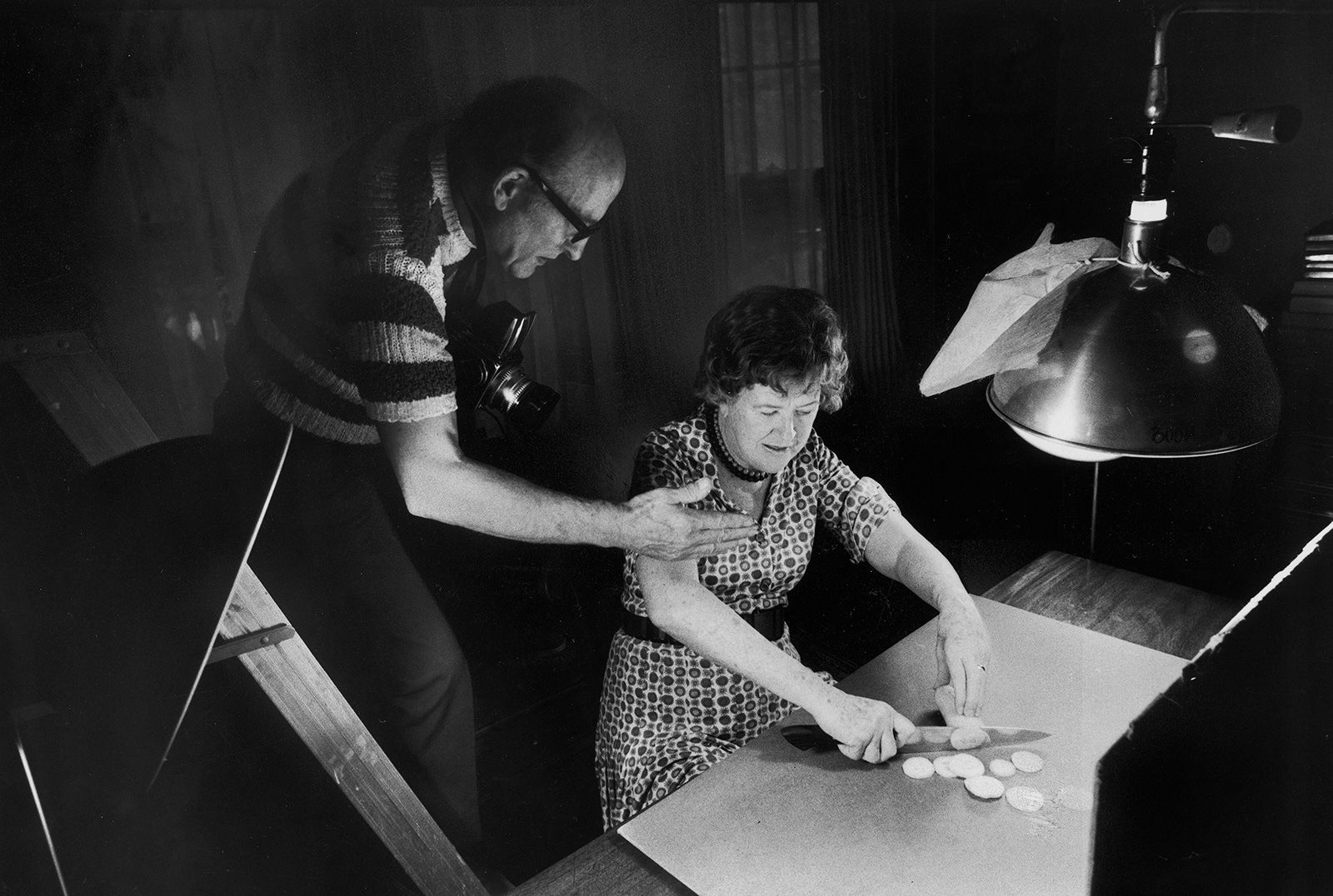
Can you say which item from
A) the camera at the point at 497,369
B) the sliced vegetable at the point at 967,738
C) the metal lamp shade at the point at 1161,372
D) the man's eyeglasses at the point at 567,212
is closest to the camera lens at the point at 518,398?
the camera at the point at 497,369

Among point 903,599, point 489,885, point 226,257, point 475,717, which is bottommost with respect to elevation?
point 489,885

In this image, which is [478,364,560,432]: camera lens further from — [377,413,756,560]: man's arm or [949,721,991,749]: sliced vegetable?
[949,721,991,749]: sliced vegetable

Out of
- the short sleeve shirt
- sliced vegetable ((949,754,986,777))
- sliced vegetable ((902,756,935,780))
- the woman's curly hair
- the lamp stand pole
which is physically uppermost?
the woman's curly hair

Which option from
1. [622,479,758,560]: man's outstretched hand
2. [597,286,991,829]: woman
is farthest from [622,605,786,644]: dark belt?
[622,479,758,560]: man's outstretched hand

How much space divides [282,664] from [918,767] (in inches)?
37.8

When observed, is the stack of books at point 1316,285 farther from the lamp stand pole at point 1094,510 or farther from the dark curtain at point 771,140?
the dark curtain at point 771,140

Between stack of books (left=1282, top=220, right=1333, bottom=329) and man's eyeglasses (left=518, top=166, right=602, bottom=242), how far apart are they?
2088 mm

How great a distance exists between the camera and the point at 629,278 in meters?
1.46

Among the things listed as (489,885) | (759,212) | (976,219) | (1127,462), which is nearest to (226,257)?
(759,212)

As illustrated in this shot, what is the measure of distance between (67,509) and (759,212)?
1200 mm

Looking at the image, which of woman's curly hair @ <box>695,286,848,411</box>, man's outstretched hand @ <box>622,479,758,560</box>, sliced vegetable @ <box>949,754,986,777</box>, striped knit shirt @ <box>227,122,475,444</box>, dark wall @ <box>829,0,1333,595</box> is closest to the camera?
striped knit shirt @ <box>227,122,475,444</box>

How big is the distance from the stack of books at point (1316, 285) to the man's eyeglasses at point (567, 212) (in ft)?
6.85

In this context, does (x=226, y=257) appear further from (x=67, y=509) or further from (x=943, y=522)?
(x=943, y=522)

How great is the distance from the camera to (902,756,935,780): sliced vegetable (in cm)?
136
